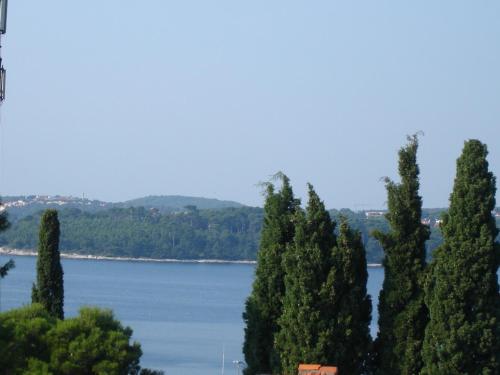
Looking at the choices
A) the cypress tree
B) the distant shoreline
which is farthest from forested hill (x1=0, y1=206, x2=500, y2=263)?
the cypress tree

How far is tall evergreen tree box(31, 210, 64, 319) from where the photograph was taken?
27.0 m

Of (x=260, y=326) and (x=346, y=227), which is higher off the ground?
(x=346, y=227)

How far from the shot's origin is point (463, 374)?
22.1m

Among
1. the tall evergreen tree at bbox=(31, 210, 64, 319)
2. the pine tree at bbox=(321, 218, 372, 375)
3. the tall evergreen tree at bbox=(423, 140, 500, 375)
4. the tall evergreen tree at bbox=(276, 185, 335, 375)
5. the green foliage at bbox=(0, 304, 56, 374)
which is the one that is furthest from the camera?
the tall evergreen tree at bbox=(31, 210, 64, 319)

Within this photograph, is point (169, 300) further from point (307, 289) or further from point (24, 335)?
point (24, 335)

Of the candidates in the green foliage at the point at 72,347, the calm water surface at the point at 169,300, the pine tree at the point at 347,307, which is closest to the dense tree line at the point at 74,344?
the green foliage at the point at 72,347

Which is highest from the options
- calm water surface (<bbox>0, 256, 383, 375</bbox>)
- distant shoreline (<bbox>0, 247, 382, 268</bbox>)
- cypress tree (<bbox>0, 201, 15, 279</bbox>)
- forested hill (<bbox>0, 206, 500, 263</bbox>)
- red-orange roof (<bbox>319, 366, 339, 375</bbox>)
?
forested hill (<bbox>0, 206, 500, 263</bbox>)

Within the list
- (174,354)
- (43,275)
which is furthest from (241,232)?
(43,275)

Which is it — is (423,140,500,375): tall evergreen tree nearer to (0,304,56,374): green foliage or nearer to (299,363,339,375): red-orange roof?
(299,363,339,375): red-orange roof

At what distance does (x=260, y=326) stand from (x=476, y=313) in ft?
18.1

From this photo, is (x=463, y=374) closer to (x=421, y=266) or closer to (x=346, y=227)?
(x=421, y=266)

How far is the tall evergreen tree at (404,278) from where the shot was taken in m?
23.3

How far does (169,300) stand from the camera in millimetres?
93375

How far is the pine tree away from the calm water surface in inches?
840
